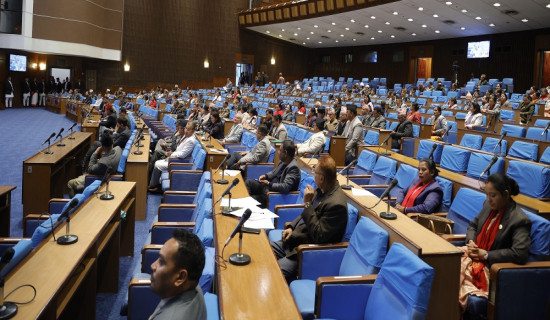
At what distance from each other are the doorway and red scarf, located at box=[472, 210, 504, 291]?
21617 mm

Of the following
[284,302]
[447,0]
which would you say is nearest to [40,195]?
[284,302]

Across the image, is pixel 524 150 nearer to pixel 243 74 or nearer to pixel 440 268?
pixel 440 268

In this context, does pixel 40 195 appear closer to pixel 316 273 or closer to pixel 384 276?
pixel 316 273

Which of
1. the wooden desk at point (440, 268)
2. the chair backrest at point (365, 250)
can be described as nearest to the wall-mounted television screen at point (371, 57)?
the chair backrest at point (365, 250)

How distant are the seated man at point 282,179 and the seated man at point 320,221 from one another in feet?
3.81

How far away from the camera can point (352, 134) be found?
22.9 feet

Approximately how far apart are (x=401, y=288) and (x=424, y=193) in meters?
1.90

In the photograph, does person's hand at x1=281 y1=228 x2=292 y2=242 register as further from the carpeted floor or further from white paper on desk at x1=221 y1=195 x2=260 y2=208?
the carpeted floor

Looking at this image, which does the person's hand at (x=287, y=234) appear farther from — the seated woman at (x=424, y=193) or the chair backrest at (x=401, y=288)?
the seated woman at (x=424, y=193)

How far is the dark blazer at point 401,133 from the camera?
7.57m

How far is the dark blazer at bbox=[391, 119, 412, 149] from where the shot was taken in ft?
24.8

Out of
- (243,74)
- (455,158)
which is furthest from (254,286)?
(243,74)

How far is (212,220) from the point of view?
3.11 metres

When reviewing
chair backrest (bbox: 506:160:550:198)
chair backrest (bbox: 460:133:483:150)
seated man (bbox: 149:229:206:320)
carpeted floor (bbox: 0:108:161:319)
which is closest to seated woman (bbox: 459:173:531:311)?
chair backrest (bbox: 506:160:550:198)
